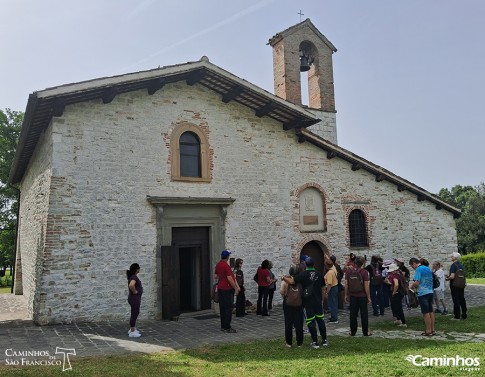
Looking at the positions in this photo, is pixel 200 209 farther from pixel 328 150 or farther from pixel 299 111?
pixel 328 150

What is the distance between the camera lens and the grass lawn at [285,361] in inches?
208

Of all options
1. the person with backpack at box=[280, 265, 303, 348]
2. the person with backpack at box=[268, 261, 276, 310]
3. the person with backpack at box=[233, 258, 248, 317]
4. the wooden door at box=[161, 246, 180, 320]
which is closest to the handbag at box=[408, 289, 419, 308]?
the person with backpack at box=[280, 265, 303, 348]

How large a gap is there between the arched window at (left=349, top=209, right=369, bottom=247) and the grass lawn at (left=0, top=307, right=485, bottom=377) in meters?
6.48

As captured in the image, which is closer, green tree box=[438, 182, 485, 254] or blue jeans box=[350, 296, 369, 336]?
blue jeans box=[350, 296, 369, 336]

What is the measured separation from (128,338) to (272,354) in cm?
316

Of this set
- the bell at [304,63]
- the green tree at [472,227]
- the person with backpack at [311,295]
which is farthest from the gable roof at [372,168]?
the green tree at [472,227]

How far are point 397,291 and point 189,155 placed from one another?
6301mm

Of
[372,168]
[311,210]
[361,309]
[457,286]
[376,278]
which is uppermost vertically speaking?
[372,168]

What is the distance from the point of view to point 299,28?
49.0ft

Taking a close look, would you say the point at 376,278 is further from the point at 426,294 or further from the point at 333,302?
the point at 426,294

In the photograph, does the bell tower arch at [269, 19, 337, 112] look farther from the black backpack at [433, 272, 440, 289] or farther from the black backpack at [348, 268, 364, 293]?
the black backpack at [348, 268, 364, 293]

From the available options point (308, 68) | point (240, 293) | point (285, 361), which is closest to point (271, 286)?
point (240, 293)

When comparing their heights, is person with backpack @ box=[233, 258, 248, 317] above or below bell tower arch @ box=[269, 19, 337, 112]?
below

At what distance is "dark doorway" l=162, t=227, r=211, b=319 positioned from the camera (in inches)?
391
